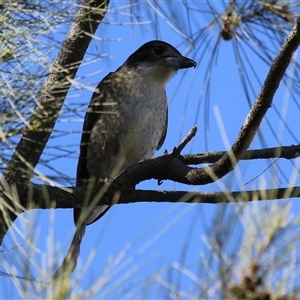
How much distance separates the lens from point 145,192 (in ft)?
13.9

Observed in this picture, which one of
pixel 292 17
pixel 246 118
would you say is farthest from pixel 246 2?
pixel 246 118

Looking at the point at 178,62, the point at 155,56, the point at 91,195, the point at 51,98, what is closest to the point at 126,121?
the point at 178,62

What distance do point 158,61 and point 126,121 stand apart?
75 cm

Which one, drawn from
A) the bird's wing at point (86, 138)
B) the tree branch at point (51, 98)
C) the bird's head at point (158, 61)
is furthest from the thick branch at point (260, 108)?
the bird's head at point (158, 61)

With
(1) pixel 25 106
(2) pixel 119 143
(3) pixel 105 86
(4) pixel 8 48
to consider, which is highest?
(4) pixel 8 48

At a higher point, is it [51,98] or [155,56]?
[51,98]

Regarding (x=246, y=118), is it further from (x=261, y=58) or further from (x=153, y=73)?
(x=153, y=73)

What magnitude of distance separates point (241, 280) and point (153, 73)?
4255 millimetres

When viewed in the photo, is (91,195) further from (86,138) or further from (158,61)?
(158,61)

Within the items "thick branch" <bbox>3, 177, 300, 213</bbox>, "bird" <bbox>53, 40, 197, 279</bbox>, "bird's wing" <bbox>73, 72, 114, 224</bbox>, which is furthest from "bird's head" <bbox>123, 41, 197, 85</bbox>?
"thick branch" <bbox>3, 177, 300, 213</bbox>

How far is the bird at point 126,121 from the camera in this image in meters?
5.56

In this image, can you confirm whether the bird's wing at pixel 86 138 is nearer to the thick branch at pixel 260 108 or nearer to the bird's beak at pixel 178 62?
the bird's beak at pixel 178 62

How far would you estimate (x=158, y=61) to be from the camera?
6.07m

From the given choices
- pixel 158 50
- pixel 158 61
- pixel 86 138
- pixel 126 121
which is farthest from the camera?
pixel 158 50
